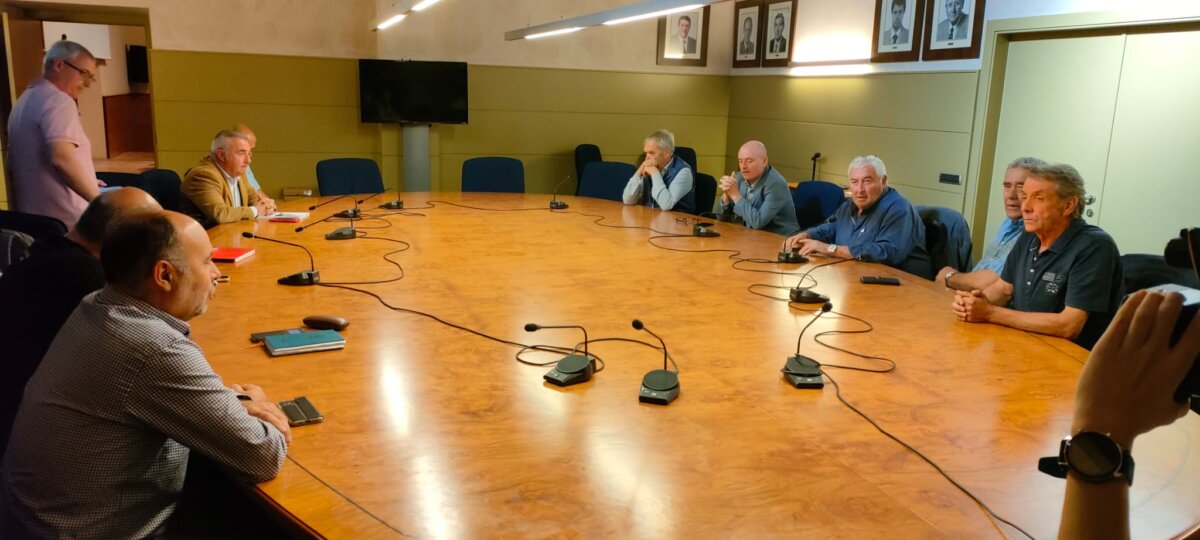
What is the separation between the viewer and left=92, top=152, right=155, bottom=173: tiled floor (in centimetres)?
831

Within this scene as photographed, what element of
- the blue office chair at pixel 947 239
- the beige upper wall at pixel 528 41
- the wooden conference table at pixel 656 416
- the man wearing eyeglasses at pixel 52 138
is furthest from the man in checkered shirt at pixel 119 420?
the beige upper wall at pixel 528 41

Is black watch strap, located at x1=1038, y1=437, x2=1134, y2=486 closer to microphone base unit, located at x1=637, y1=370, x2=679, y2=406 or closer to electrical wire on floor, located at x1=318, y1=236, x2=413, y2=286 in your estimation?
microphone base unit, located at x1=637, y1=370, x2=679, y2=406

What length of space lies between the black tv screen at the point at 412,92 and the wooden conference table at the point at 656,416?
377 centimetres

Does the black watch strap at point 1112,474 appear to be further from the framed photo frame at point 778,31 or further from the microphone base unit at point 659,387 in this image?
the framed photo frame at point 778,31

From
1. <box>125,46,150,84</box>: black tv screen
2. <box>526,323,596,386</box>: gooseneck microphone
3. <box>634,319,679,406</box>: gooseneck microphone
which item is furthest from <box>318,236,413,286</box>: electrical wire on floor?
<box>125,46,150,84</box>: black tv screen

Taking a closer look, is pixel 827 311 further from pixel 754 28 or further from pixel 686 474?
pixel 754 28

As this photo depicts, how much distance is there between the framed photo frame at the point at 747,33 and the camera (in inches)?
306

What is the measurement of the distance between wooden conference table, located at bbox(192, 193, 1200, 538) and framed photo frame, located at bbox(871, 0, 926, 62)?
10.2 feet

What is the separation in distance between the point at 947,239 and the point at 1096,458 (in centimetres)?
324

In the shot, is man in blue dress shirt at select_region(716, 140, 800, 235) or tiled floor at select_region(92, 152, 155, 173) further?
tiled floor at select_region(92, 152, 155, 173)

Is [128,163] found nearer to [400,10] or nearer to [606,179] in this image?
[400,10]

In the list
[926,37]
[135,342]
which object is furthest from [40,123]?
[926,37]

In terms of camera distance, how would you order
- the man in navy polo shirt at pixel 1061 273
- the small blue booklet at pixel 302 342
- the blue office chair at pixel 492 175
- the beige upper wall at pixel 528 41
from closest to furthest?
the small blue booklet at pixel 302 342
the man in navy polo shirt at pixel 1061 273
the blue office chair at pixel 492 175
the beige upper wall at pixel 528 41

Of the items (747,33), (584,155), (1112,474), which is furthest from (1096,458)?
(747,33)
